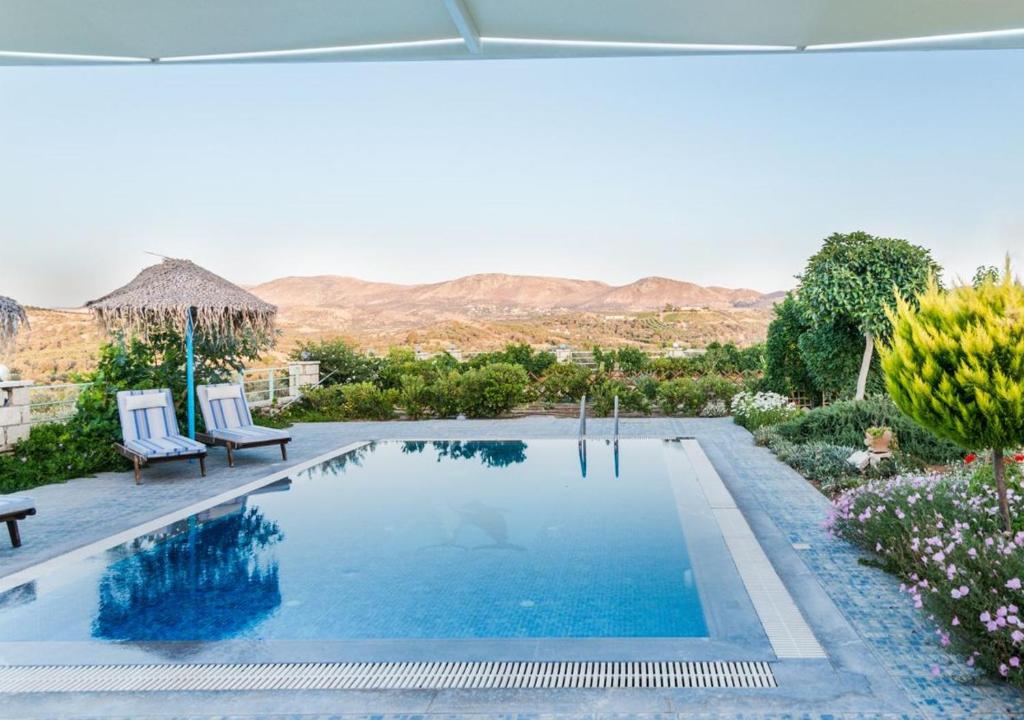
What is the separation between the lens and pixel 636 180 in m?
21.6

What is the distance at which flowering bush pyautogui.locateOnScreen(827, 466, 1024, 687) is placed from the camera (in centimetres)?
294

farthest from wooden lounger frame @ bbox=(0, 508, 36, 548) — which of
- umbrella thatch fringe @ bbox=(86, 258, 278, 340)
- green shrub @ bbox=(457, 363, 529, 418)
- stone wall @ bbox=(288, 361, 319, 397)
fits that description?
stone wall @ bbox=(288, 361, 319, 397)

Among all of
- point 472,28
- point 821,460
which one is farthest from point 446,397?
point 472,28

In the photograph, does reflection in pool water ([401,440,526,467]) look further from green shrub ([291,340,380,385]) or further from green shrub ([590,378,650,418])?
green shrub ([291,340,380,385])

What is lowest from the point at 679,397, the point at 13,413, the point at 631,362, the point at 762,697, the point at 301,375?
the point at 762,697

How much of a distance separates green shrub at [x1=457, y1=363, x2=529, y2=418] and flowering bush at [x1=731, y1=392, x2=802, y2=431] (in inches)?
148

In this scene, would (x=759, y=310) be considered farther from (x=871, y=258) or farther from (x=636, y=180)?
(x=871, y=258)

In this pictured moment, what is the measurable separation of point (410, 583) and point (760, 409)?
8175mm

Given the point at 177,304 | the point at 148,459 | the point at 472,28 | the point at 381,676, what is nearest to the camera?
the point at 381,676

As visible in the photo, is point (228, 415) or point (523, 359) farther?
point (523, 359)

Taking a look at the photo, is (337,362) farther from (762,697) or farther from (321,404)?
(762,697)

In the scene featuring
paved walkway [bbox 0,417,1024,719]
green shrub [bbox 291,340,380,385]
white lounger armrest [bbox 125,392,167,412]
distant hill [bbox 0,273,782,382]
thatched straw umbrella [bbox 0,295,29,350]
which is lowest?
paved walkway [bbox 0,417,1024,719]

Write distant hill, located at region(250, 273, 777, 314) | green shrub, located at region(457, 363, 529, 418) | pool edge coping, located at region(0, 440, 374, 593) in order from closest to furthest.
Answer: pool edge coping, located at region(0, 440, 374, 593), green shrub, located at region(457, 363, 529, 418), distant hill, located at region(250, 273, 777, 314)

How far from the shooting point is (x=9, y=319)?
7.19 meters
